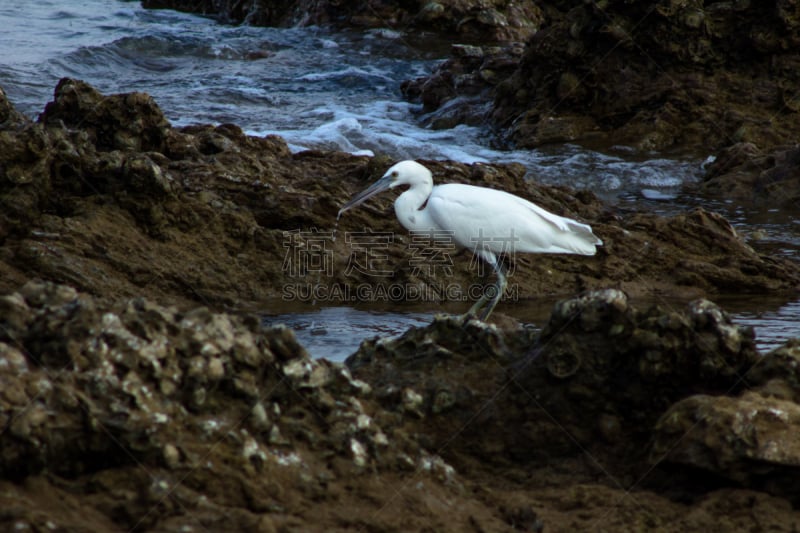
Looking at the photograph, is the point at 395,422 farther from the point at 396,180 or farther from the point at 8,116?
the point at 8,116

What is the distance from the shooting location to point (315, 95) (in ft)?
50.7

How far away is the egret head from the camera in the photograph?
21.8ft

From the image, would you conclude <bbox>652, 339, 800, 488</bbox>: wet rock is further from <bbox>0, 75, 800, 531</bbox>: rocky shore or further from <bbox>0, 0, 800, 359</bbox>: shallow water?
<bbox>0, 0, 800, 359</bbox>: shallow water

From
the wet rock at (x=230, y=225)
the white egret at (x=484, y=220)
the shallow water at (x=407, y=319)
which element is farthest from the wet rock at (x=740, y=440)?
the wet rock at (x=230, y=225)

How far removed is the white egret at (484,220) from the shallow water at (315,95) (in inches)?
19.6

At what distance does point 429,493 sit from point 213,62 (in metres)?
16.1

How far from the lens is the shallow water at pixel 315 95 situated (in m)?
6.46

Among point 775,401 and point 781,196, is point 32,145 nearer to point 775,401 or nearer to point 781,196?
point 775,401

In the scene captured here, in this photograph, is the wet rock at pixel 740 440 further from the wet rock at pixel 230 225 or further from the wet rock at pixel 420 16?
the wet rock at pixel 420 16

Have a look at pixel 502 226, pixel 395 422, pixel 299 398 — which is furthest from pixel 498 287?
pixel 299 398

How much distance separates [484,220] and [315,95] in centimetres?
957

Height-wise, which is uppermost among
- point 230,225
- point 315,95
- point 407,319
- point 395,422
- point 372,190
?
point 395,422

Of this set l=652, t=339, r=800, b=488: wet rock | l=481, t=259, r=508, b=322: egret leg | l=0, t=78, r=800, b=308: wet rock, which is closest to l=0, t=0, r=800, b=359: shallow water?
l=481, t=259, r=508, b=322: egret leg

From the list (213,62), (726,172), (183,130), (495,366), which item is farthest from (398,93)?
(495,366)
